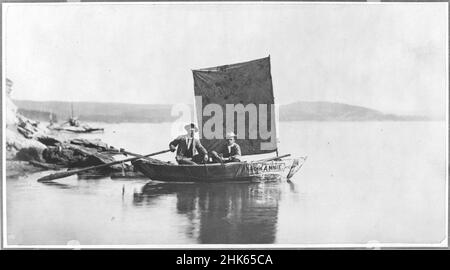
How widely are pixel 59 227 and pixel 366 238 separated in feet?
9.64

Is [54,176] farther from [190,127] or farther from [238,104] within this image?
[238,104]

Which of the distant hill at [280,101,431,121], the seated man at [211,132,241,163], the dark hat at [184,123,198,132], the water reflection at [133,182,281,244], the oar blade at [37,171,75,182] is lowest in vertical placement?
the water reflection at [133,182,281,244]

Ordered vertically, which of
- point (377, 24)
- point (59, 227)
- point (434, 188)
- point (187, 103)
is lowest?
point (59, 227)

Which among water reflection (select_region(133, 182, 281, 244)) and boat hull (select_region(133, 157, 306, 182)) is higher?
boat hull (select_region(133, 157, 306, 182))

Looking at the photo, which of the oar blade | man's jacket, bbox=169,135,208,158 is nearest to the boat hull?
man's jacket, bbox=169,135,208,158

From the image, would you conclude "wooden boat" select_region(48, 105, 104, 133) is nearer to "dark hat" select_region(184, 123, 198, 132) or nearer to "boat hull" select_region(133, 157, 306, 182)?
"boat hull" select_region(133, 157, 306, 182)

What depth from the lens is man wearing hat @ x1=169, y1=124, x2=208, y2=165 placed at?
5.28m

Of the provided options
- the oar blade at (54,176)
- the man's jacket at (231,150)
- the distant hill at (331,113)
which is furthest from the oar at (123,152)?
the distant hill at (331,113)

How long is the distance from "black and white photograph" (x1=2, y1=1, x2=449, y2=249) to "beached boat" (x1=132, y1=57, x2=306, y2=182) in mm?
11

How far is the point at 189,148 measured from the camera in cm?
529

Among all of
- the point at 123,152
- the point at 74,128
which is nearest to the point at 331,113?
the point at 123,152

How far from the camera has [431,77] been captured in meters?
5.29
